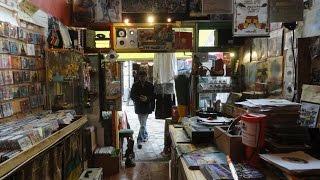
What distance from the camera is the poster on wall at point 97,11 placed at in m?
5.93

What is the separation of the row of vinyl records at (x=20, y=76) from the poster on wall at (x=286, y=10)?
2.79 m

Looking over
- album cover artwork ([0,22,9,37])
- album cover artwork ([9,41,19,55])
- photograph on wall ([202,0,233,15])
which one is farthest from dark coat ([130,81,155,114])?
album cover artwork ([0,22,9,37])

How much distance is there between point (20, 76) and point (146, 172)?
9.82 feet

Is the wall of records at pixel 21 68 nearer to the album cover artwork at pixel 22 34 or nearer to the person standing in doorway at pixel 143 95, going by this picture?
the album cover artwork at pixel 22 34

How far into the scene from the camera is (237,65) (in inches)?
229

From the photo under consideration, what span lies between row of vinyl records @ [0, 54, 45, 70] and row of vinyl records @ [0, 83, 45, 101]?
0.22m

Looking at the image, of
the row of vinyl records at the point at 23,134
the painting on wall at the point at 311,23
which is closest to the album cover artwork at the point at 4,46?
the row of vinyl records at the point at 23,134

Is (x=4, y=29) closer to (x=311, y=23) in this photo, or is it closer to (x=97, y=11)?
(x=97, y=11)

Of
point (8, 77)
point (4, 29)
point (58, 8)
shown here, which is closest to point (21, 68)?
point (8, 77)

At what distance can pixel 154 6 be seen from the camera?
610 cm

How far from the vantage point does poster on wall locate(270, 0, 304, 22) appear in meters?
3.10

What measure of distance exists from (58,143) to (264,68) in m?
2.99

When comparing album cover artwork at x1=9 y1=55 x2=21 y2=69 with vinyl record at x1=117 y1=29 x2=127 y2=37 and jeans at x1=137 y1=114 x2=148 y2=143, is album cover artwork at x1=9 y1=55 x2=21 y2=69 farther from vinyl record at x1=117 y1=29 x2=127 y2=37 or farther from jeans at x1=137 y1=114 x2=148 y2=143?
jeans at x1=137 y1=114 x2=148 y2=143

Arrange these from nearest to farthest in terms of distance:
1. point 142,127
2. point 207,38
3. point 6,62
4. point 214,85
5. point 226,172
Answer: point 226,172 < point 6,62 < point 214,85 < point 207,38 < point 142,127
